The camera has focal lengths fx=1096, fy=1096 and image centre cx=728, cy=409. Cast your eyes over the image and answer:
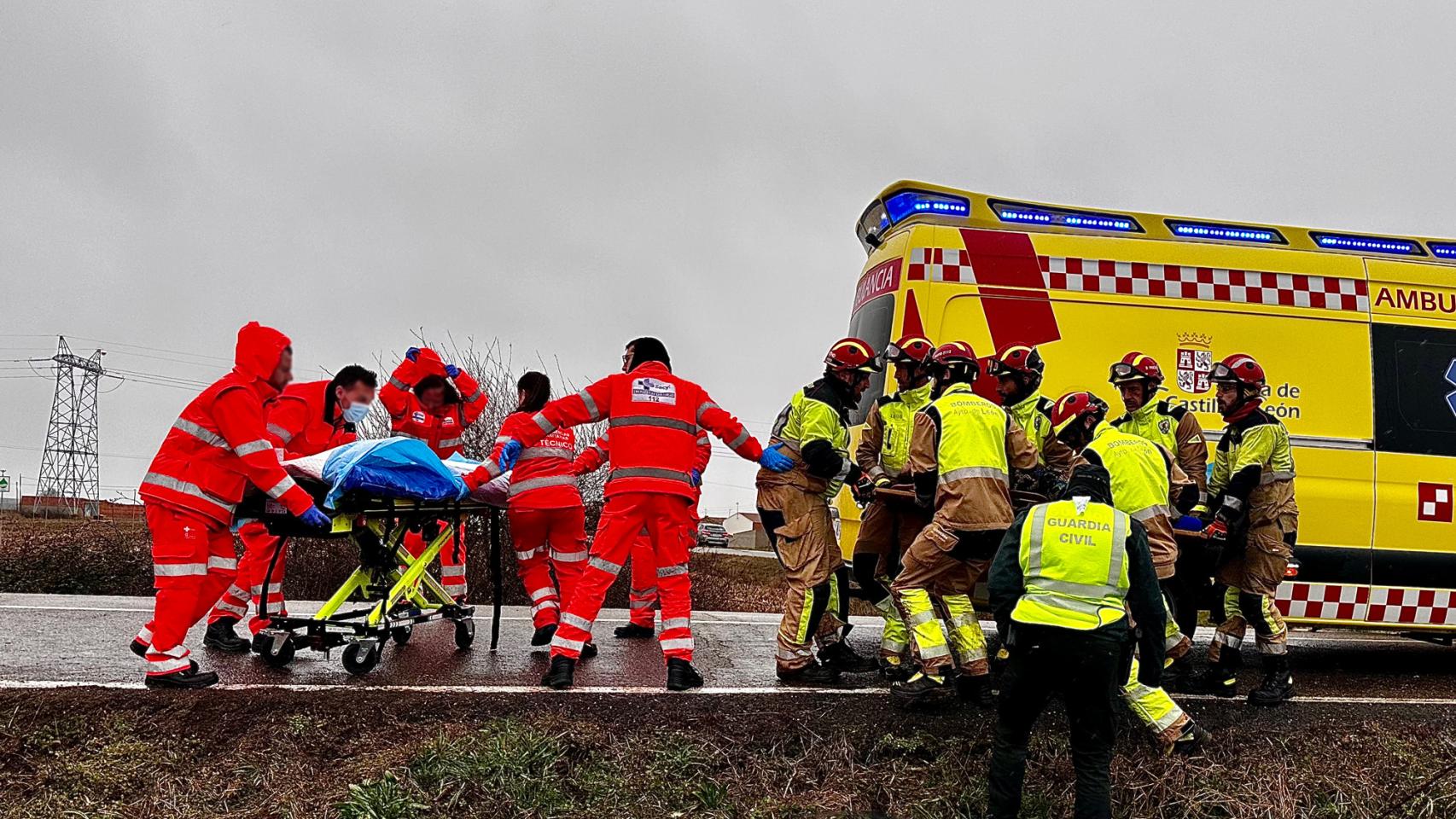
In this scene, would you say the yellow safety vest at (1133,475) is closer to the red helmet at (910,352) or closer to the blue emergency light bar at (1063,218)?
the red helmet at (910,352)

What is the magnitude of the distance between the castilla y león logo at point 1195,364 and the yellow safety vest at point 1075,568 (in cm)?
303

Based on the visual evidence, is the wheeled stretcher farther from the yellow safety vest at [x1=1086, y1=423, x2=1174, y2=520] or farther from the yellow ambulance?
the yellow safety vest at [x1=1086, y1=423, x2=1174, y2=520]

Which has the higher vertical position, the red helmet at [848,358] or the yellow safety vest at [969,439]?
the red helmet at [848,358]

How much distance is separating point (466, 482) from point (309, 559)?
7152 mm

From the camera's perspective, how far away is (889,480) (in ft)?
20.2

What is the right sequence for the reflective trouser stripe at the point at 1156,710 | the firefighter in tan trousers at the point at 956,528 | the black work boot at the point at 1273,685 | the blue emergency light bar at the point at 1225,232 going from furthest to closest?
the blue emergency light bar at the point at 1225,232 → the black work boot at the point at 1273,685 → the firefighter in tan trousers at the point at 956,528 → the reflective trouser stripe at the point at 1156,710

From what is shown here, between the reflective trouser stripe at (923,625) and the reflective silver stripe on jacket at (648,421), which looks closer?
the reflective trouser stripe at (923,625)

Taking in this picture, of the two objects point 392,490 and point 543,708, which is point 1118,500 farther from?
point 392,490

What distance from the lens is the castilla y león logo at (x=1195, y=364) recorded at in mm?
6840

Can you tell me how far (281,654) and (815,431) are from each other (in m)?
3.05

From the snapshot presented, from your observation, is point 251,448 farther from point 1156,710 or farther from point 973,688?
point 1156,710

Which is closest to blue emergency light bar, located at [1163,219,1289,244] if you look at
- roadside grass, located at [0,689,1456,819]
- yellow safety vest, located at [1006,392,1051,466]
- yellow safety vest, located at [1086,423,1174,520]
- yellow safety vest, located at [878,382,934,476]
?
yellow safety vest, located at [1006,392,1051,466]

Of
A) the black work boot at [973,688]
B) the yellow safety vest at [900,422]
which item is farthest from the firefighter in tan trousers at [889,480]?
the black work boot at [973,688]

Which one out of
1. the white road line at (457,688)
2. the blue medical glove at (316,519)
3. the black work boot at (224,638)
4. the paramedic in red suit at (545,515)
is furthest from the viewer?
the paramedic in red suit at (545,515)
